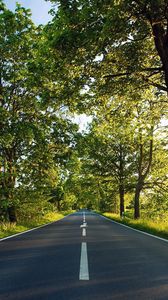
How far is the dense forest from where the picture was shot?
34.1ft

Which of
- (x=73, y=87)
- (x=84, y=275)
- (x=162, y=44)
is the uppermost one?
(x=162, y=44)

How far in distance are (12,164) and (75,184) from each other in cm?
1888

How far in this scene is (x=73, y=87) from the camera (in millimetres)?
12617

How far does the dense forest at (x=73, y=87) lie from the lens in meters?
10.4

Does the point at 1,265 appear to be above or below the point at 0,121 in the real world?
below

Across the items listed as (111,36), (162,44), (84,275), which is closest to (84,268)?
(84,275)

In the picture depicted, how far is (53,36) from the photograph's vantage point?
1062 centimetres

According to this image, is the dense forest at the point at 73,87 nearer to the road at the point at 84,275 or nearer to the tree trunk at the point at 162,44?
the tree trunk at the point at 162,44

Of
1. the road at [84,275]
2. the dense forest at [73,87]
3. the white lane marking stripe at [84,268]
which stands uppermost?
the dense forest at [73,87]

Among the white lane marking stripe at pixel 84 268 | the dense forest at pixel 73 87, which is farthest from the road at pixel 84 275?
the dense forest at pixel 73 87

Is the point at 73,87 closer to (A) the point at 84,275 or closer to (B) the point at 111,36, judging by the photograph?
(B) the point at 111,36

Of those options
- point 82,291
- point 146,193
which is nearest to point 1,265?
point 82,291

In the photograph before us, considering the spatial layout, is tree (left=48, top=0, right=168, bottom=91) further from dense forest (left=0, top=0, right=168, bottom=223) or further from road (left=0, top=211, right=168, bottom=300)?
road (left=0, top=211, right=168, bottom=300)

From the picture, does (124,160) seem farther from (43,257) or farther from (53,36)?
(43,257)
